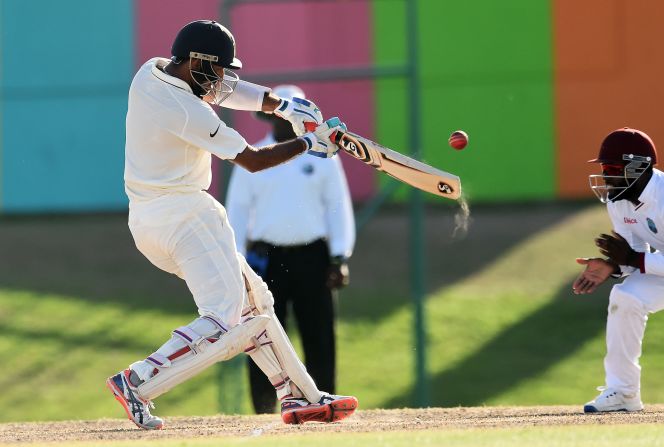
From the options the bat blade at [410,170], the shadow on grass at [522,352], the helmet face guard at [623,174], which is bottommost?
the shadow on grass at [522,352]

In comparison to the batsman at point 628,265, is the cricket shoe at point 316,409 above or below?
below

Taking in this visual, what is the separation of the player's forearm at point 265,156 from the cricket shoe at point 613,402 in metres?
2.09

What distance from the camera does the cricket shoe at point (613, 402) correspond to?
7.38 m

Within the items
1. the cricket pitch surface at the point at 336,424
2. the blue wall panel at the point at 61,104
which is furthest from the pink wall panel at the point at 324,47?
the cricket pitch surface at the point at 336,424

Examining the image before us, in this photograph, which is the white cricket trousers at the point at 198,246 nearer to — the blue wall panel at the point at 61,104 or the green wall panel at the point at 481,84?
the green wall panel at the point at 481,84

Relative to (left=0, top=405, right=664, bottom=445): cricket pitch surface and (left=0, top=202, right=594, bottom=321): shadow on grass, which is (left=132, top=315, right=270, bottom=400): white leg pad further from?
(left=0, top=202, right=594, bottom=321): shadow on grass

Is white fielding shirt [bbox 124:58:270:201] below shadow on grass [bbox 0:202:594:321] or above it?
above

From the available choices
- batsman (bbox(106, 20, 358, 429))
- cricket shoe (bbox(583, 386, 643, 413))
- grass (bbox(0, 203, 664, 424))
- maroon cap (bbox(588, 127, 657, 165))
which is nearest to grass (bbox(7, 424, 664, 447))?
batsman (bbox(106, 20, 358, 429))

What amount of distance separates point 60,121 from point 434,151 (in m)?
3.99

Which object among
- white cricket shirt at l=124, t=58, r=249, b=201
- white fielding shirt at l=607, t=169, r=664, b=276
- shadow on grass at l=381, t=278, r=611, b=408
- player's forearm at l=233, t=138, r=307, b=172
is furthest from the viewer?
shadow on grass at l=381, t=278, r=611, b=408

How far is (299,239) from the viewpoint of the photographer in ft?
28.8

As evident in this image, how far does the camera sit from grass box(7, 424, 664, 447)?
592 cm

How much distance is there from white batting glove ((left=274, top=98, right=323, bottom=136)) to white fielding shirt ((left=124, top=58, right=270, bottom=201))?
1.76ft

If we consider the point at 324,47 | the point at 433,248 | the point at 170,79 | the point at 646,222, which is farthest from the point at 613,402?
the point at 324,47
